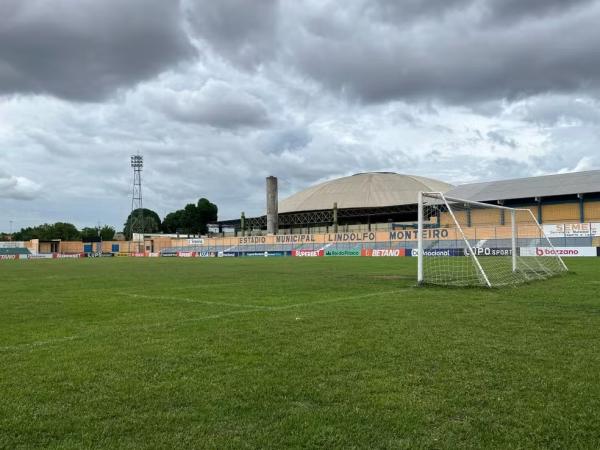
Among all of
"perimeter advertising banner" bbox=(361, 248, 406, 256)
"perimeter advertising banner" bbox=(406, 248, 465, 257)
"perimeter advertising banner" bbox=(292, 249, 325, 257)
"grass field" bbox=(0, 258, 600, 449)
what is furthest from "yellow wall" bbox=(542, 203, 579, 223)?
"grass field" bbox=(0, 258, 600, 449)

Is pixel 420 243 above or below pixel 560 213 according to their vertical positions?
below

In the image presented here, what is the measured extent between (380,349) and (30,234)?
172448 mm

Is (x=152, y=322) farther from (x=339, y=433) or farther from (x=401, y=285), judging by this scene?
(x=401, y=285)

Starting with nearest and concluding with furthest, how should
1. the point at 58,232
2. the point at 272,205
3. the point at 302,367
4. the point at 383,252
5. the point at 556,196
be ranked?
the point at 302,367
the point at 383,252
the point at 556,196
the point at 272,205
the point at 58,232

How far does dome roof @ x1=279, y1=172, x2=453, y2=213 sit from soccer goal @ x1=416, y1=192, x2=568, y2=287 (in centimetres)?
2195

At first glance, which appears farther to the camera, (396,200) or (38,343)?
(396,200)

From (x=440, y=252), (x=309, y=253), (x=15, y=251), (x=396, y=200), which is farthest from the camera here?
(x=396, y=200)

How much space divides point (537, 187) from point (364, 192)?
145 feet

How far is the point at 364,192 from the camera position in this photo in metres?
110

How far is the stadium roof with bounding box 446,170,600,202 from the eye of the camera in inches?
2570

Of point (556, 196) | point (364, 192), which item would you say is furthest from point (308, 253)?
point (364, 192)

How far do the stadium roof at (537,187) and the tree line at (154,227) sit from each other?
84686 mm

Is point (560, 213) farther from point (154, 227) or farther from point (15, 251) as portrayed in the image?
point (154, 227)

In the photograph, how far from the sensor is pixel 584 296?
13.8 m
